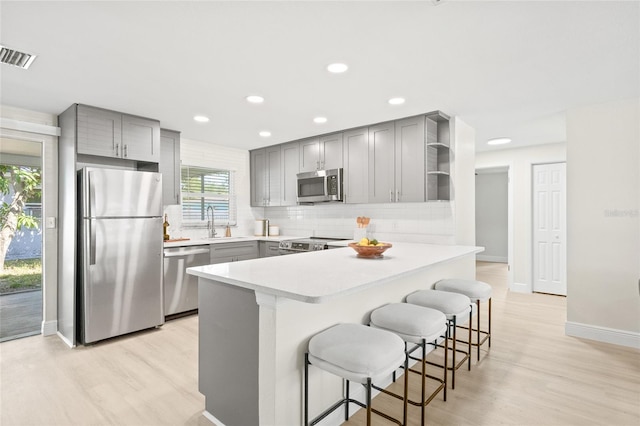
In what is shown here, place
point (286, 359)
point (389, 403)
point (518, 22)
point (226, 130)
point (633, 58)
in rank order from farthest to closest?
point (226, 130), point (633, 58), point (389, 403), point (518, 22), point (286, 359)

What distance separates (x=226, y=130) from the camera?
4.37 m

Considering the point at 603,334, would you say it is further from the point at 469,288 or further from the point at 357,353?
the point at 357,353

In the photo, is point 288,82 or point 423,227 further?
point 423,227

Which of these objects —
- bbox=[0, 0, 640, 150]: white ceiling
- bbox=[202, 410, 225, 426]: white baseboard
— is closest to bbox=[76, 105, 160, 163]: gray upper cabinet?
bbox=[0, 0, 640, 150]: white ceiling

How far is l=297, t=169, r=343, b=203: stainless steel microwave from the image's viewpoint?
4430 mm

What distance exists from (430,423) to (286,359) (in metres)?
1.04

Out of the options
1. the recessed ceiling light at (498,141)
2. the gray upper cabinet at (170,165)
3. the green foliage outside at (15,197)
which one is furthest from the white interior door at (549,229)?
the green foliage outside at (15,197)

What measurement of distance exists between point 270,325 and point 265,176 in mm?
4076

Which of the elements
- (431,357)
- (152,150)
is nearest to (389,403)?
(431,357)

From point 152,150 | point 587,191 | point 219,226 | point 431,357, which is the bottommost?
point 431,357

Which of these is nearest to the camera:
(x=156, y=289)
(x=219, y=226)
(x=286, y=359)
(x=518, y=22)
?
(x=286, y=359)

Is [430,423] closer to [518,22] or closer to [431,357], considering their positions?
[431,357]

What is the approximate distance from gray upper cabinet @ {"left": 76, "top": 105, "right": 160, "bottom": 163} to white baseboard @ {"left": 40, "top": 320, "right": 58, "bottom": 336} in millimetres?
1913

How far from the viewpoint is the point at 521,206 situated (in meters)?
5.34
